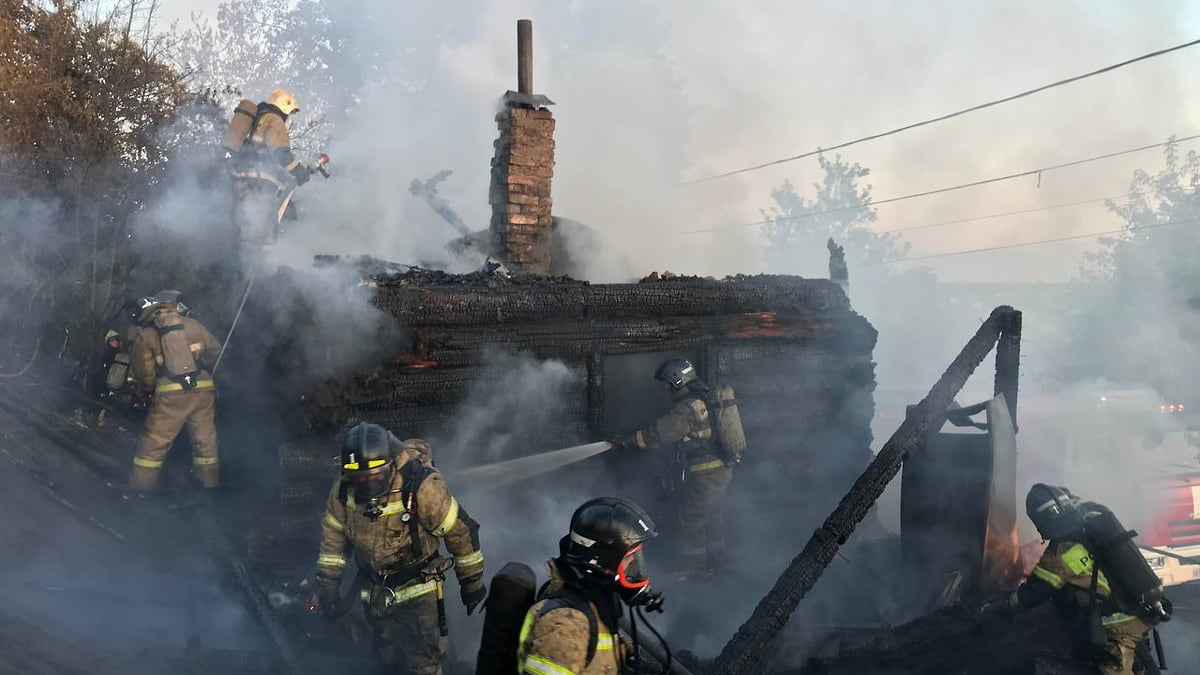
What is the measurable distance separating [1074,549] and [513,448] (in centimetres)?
446

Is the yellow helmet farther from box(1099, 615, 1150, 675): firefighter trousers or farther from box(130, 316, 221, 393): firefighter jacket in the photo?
box(1099, 615, 1150, 675): firefighter trousers

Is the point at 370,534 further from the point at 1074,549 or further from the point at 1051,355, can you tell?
the point at 1051,355

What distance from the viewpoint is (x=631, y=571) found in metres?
3.15

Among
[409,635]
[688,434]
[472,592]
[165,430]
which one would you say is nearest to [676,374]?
[688,434]

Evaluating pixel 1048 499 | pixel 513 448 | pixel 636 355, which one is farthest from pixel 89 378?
pixel 1048 499

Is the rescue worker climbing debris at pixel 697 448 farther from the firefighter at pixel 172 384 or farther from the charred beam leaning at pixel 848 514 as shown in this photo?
the firefighter at pixel 172 384

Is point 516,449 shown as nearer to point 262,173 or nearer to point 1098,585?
point 262,173

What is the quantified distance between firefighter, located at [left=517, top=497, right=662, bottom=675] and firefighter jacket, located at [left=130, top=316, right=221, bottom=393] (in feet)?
18.4

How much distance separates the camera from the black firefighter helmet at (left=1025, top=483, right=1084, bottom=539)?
5.38 m

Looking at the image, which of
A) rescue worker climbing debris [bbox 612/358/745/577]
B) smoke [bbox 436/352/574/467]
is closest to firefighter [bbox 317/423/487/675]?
smoke [bbox 436/352/574/467]

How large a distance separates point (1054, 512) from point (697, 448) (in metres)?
3.28

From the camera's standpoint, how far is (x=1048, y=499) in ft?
Answer: 18.2

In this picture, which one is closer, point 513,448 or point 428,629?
point 428,629

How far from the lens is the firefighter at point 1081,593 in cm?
525
